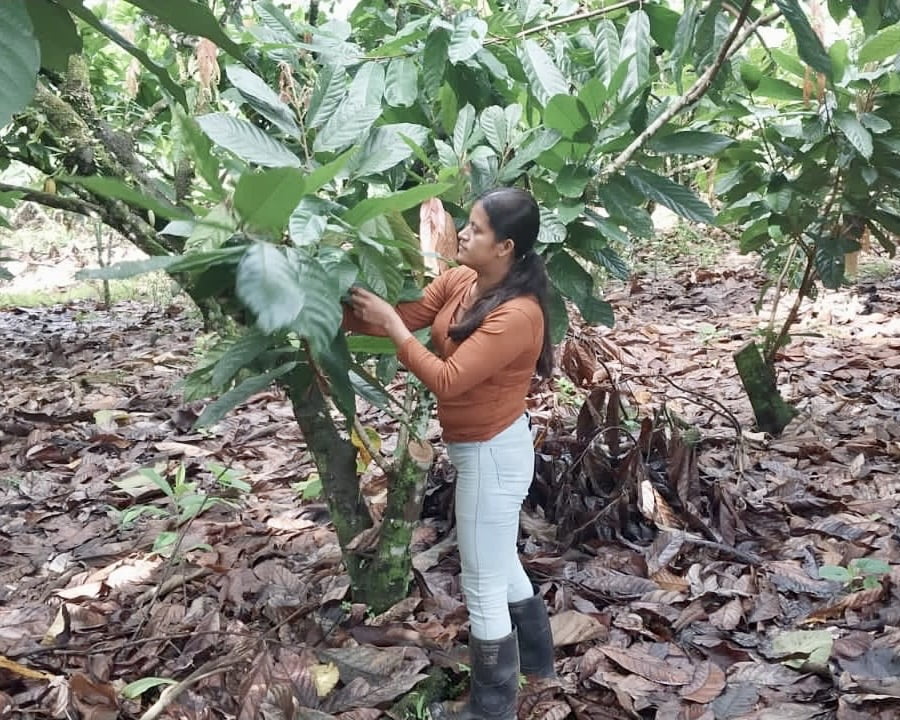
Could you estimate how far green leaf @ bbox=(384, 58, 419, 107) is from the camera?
1904 millimetres

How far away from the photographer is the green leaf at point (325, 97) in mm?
1465

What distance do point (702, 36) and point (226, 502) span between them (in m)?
1.77

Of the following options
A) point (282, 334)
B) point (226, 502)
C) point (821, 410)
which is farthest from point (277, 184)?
point (821, 410)

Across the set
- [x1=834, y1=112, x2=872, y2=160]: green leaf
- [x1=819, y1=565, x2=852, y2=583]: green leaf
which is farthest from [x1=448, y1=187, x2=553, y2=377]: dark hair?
[x1=834, y1=112, x2=872, y2=160]: green leaf

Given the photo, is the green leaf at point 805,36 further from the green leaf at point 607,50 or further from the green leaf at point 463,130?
the green leaf at point 463,130

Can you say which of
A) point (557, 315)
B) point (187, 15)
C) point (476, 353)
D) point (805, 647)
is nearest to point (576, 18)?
point (557, 315)

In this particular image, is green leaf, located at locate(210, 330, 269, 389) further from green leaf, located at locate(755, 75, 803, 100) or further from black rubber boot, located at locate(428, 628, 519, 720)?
green leaf, located at locate(755, 75, 803, 100)

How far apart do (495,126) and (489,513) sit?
2.69ft

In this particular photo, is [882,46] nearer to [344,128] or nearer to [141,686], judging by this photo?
[344,128]

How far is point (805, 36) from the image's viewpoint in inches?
50.1

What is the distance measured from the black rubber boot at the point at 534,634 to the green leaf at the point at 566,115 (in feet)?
3.37

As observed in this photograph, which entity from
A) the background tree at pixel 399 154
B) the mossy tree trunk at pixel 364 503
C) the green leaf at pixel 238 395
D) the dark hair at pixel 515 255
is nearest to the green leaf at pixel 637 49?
the background tree at pixel 399 154

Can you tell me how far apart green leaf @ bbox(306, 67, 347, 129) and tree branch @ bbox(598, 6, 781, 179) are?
25.1 inches

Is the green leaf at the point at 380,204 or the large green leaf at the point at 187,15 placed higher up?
the large green leaf at the point at 187,15
